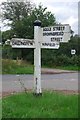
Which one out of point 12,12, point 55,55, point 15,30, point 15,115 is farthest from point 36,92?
point 12,12

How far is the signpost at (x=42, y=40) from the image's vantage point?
33.0 feet

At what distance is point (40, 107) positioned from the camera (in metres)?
8.09

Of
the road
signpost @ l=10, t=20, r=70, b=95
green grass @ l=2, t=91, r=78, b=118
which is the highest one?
signpost @ l=10, t=20, r=70, b=95

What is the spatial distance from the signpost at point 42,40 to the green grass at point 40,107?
815 mm

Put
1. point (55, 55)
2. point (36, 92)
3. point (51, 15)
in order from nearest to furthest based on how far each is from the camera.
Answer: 1. point (36, 92)
2. point (55, 55)
3. point (51, 15)

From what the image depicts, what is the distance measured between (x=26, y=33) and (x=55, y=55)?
386 centimetres

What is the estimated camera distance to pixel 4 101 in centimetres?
877

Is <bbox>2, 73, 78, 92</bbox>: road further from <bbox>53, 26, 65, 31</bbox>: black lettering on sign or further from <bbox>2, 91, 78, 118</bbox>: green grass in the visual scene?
<bbox>2, 91, 78, 118</bbox>: green grass

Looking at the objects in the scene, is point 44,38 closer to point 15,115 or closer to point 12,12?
point 15,115

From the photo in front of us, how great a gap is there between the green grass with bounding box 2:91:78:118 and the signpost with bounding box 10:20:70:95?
815mm

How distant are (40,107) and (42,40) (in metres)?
2.63

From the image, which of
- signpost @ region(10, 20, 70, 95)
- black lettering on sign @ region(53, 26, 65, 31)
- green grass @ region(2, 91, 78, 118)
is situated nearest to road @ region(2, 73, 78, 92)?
signpost @ region(10, 20, 70, 95)

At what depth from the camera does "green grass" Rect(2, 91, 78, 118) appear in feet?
24.3

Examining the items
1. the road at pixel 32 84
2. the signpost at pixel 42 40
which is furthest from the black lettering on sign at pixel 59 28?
the road at pixel 32 84
